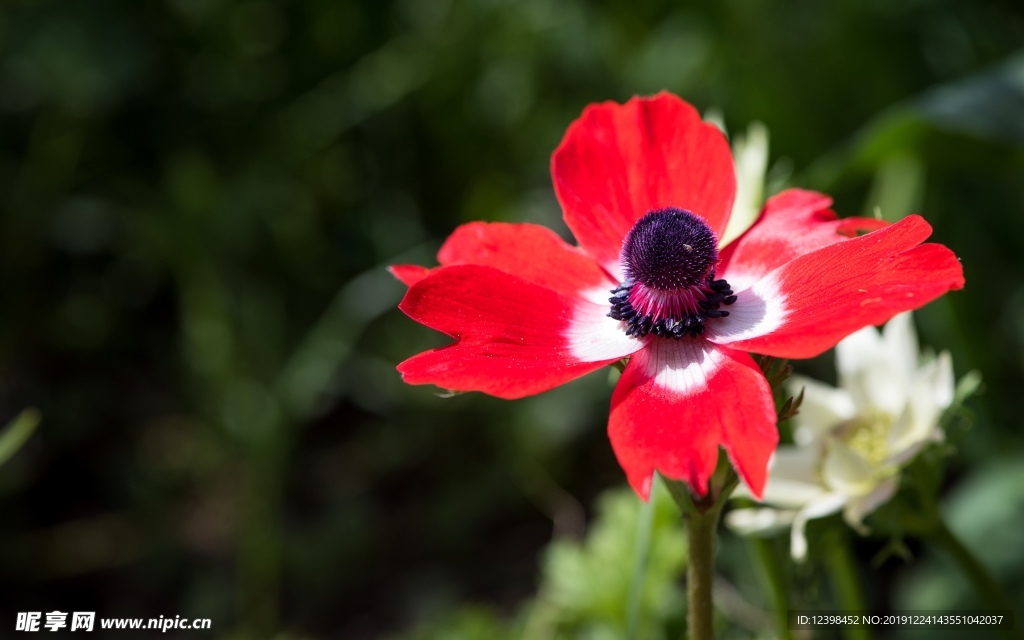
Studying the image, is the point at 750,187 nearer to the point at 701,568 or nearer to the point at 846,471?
the point at 846,471

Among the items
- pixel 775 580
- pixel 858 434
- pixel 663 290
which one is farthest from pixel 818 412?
pixel 663 290

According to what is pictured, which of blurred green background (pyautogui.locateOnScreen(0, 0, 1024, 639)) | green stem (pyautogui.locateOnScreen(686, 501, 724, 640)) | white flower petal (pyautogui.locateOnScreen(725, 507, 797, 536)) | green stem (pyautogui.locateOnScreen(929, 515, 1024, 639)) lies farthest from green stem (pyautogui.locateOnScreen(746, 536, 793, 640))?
blurred green background (pyautogui.locateOnScreen(0, 0, 1024, 639))

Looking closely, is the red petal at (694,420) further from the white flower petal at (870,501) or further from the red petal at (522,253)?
the white flower petal at (870,501)

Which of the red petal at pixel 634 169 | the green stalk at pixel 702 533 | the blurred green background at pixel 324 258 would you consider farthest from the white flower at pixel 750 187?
the blurred green background at pixel 324 258

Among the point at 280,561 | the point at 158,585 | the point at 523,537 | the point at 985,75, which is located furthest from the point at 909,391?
A: the point at 158,585

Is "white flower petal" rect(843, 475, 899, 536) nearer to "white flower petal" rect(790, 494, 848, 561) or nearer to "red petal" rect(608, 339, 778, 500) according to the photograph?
"white flower petal" rect(790, 494, 848, 561)

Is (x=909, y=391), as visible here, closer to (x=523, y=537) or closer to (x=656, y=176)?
(x=656, y=176)
